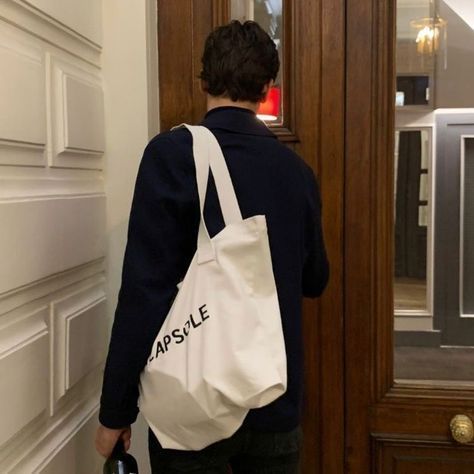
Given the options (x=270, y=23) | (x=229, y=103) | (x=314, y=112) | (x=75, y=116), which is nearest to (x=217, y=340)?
(x=229, y=103)

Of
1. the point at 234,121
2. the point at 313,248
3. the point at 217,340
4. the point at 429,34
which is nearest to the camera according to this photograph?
the point at 217,340

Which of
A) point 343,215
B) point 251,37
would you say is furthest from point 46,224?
→ point 343,215

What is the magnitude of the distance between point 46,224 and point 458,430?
0.94 meters

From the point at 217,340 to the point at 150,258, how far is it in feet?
0.53

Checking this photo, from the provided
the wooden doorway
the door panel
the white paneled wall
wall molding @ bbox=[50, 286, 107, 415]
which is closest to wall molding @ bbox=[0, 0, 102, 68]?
the white paneled wall

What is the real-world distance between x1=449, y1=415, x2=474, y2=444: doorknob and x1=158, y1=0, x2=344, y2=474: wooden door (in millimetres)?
234

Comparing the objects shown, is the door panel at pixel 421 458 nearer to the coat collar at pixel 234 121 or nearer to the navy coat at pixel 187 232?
the navy coat at pixel 187 232

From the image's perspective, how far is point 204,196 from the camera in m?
1.03

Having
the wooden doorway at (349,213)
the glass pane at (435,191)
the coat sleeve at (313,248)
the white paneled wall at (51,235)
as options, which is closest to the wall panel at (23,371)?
the white paneled wall at (51,235)

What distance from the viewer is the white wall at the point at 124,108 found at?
144 cm

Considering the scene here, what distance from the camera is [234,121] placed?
1.10m

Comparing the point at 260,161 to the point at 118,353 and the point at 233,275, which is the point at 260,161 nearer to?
the point at 233,275

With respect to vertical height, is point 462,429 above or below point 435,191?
below

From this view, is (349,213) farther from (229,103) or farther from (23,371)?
(23,371)
